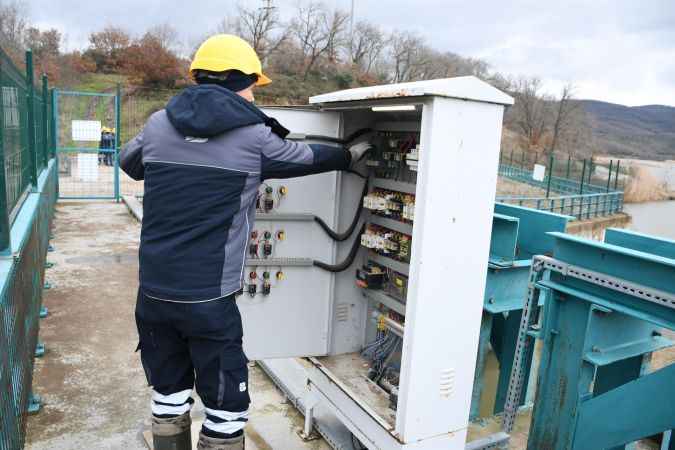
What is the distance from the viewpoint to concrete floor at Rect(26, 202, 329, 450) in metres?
3.45

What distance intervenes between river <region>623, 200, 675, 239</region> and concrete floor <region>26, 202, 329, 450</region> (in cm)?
2381

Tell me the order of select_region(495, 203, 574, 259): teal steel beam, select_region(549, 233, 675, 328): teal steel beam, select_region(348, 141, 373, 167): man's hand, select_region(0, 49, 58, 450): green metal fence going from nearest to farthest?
select_region(549, 233, 675, 328): teal steel beam < select_region(0, 49, 58, 450): green metal fence < select_region(348, 141, 373, 167): man's hand < select_region(495, 203, 574, 259): teal steel beam

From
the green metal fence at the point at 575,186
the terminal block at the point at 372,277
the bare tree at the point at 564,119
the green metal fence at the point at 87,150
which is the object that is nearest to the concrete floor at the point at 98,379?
the terminal block at the point at 372,277

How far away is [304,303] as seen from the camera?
3.28 metres

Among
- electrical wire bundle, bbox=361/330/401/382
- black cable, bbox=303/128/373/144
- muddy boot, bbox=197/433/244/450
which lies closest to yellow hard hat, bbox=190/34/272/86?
black cable, bbox=303/128/373/144

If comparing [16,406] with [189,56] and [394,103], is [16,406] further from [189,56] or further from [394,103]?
[189,56]

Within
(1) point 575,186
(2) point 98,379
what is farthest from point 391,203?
(1) point 575,186

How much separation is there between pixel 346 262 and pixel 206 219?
4.35 feet

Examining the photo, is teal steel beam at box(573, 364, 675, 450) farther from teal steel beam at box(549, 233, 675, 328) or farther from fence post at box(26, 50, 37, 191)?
fence post at box(26, 50, 37, 191)

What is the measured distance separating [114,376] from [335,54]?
3864cm

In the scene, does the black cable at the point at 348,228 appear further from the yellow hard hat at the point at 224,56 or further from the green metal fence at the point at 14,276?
the green metal fence at the point at 14,276

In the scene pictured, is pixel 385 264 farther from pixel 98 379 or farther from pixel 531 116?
pixel 531 116

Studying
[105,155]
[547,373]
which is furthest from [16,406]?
[105,155]

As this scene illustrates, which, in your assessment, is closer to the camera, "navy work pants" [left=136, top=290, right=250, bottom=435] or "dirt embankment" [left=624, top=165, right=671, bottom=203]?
"navy work pants" [left=136, top=290, right=250, bottom=435]
